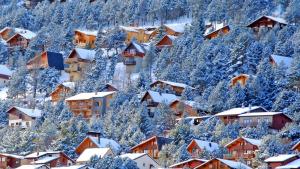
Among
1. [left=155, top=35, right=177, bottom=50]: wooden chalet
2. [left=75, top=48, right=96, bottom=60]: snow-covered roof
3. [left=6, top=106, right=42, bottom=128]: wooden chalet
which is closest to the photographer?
[left=6, top=106, right=42, bottom=128]: wooden chalet

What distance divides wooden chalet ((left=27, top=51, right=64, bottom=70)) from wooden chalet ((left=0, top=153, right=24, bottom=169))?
89.5ft

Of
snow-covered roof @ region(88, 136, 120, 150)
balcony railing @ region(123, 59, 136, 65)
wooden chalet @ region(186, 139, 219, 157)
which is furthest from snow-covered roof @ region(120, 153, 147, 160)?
balcony railing @ region(123, 59, 136, 65)

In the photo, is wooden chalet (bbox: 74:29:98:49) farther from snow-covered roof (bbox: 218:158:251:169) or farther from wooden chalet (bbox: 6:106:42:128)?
snow-covered roof (bbox: 218:158:251:169)

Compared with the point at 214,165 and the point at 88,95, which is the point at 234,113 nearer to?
the point at 214,165

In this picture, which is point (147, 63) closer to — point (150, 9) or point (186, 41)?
point (186, 41)

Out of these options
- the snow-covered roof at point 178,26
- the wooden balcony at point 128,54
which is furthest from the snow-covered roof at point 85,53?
the snow-covered roof at point 178,26

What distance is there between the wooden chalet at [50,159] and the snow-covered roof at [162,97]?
14.3 m

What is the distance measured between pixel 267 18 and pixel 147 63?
39.9ft

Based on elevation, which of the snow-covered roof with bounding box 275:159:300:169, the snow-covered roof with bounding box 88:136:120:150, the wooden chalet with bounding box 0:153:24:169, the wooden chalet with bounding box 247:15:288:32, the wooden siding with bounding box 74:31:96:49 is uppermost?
the wooden chalet with bounding box 247:15:288:32

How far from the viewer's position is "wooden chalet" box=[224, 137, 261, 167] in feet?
Answer: 273

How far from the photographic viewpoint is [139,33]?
126625 mm

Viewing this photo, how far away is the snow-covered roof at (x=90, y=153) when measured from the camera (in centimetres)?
8472

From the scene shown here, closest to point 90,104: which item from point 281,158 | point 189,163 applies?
point 189,163

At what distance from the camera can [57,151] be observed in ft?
289
